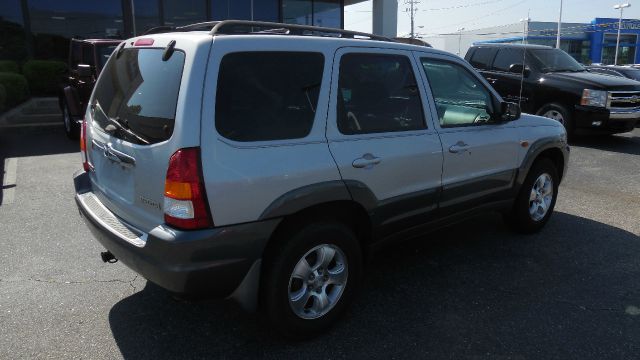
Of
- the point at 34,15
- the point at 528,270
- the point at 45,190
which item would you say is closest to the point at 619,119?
the point at 528,270

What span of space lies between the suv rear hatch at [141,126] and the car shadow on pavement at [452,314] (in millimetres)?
820

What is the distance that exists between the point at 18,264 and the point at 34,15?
42.1 ft

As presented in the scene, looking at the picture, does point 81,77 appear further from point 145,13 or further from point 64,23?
point 145,13

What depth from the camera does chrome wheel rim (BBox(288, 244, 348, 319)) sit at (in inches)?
115

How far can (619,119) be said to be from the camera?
923 centimetres

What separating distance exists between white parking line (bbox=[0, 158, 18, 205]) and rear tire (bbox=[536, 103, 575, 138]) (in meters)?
9.06

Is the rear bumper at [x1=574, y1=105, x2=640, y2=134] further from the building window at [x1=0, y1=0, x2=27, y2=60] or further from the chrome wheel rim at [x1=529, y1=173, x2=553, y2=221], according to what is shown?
the building window at [x1=0, y1=0, x2=27, y2=60]

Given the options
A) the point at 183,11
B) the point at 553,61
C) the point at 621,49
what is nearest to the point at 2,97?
the point at 183,11

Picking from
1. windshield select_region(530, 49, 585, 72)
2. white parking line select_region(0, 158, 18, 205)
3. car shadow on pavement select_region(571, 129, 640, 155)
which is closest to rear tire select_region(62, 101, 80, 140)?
white parking line select_region(0, 158, 18, 205)

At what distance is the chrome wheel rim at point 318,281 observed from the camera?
9.62ft

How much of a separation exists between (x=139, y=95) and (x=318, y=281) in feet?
5.05

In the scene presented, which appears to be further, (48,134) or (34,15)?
(34,15)

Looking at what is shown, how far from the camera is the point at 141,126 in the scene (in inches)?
108

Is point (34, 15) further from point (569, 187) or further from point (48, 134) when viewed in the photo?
point (569, 187)
